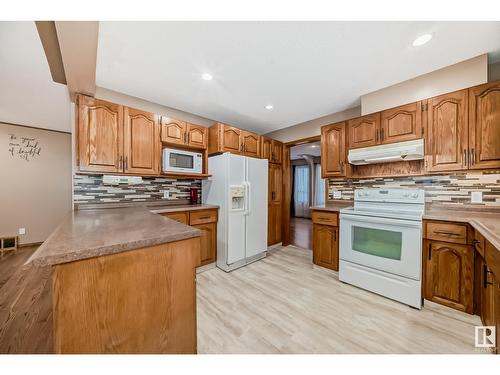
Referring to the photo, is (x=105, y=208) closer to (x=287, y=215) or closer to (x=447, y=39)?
(x=287, y=215)

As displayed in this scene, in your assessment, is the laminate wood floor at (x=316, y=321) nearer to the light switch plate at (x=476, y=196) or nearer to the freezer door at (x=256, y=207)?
the freezer door at (x=256, y=207)

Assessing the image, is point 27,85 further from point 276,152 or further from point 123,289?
point 276,152

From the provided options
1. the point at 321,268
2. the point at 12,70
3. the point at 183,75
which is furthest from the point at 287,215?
the point at 12,70

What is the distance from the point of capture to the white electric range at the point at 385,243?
1833 mm

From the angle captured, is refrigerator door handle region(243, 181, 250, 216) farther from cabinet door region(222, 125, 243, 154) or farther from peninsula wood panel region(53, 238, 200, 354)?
peninsula wood panel region(53, 238, 200, 354)

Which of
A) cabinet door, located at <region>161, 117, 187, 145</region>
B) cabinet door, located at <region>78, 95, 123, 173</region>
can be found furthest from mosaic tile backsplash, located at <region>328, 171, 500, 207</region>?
cabinet door, located at <region>78, 95, 123, 173</region>

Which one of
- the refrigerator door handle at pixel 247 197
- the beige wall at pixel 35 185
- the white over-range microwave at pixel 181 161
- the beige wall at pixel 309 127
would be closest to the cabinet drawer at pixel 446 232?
the beige wall at pixel 309 127

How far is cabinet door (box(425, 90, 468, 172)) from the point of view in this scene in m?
1.83

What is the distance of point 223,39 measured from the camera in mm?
1523

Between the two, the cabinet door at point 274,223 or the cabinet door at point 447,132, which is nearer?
the cabinet door at point 447,132

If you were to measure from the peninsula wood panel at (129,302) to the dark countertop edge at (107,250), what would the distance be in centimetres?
4

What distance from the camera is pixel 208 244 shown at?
2.75 m

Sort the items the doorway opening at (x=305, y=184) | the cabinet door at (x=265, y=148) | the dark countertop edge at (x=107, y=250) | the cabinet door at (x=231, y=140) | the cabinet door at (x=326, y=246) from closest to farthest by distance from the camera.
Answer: the dark countertop edge at (x=107, y=250), the cabinet door at (x=326, y=246), the cabinet door at (x=231, y=140), the cabinet door at (x=265, y=148), the doorway opening at (x=305, y=184)
